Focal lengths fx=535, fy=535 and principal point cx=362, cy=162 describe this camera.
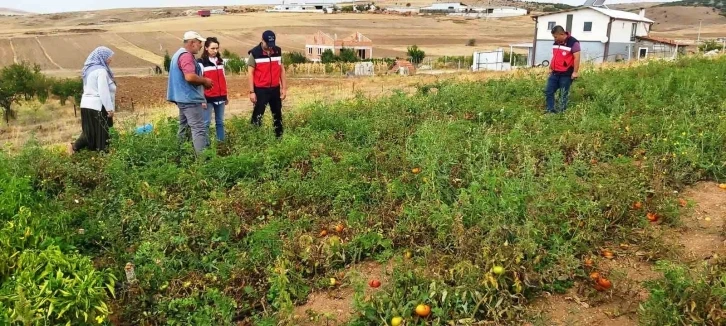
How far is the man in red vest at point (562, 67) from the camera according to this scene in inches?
285

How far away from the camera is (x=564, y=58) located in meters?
7.27

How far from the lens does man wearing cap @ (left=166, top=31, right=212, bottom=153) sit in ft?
18.3

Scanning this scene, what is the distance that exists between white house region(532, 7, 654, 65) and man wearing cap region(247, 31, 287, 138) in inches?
1209

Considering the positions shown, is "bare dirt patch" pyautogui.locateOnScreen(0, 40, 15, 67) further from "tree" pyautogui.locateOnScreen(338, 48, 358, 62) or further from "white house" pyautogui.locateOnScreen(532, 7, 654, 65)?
"white house" pyautogui.locateOnScreen(532, 7, 654, 65)

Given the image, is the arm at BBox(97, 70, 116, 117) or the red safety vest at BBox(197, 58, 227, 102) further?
the red safety vest at BBox(197, 58, 227, 102)

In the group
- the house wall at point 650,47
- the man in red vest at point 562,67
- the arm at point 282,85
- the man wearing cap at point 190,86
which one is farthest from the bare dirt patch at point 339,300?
the house wall at point 650,47

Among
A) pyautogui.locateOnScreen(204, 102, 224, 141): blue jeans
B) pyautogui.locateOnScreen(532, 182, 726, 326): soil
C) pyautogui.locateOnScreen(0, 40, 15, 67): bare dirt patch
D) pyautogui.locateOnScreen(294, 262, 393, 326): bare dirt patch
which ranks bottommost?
pyautogui.locateOnScreen(0, 40, 15, 67): bare dirt patch

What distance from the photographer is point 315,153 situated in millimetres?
5348

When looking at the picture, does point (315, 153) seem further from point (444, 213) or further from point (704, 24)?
point (704, 24)

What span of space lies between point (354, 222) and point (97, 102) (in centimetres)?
382

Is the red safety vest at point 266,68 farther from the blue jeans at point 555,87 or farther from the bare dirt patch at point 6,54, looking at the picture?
the bare dirt patch at point 6,54

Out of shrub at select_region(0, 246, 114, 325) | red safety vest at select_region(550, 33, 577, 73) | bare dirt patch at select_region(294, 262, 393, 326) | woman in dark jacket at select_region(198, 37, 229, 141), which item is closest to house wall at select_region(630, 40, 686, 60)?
red safety vest at select_region(550, 33, 577, 73)

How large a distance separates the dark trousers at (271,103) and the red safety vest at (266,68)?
68mm

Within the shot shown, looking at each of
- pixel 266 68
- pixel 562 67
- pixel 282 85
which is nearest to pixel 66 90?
pixel 282 85
